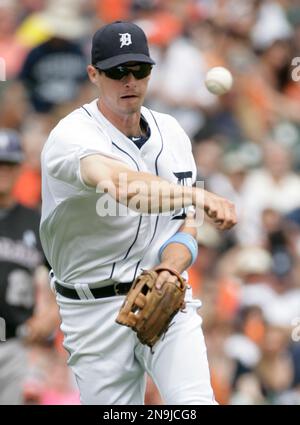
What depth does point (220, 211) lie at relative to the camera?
4.73 m

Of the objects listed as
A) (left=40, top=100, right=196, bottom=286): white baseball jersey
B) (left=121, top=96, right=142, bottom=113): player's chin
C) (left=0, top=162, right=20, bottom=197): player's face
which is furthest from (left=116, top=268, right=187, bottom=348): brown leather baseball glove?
(left=0, top=162, right=20, bottom=197): player's face

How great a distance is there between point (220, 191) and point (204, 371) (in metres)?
5.54

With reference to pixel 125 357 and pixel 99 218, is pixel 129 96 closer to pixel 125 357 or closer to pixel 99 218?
pixel 99 218

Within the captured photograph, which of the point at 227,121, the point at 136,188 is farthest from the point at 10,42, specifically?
the point at 136,188

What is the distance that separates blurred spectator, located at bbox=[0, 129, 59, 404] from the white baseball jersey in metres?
1.50

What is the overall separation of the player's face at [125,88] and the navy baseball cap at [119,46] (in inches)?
1.6

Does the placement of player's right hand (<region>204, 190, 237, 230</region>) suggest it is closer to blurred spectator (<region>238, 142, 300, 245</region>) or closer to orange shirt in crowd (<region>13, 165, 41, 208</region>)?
orange shirt in crowd (<region>13, 165, 41, 208</region>)

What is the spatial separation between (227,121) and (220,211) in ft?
22.1

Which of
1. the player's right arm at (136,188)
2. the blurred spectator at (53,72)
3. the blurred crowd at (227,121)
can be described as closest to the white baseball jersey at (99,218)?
the player's right arm at (136,188)

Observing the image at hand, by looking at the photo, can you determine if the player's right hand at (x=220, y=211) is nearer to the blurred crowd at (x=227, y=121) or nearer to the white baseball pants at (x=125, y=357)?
the white baseball pants at (x=125, y=357)

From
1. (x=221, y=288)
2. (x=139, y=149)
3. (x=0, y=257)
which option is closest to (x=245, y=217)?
(x=221, y=288)

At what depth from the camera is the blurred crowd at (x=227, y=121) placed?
9.49 meters

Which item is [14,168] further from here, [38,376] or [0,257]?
[38,376]

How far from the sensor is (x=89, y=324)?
5.65 m
